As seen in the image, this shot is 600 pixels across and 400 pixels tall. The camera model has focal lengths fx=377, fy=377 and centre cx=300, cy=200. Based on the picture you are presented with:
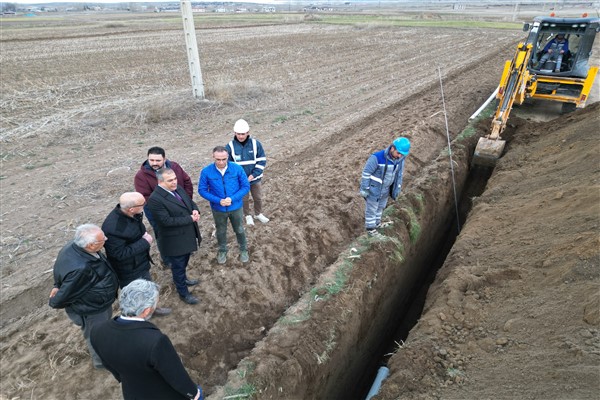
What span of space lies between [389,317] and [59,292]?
16.6 feet

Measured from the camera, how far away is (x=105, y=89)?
49.0 feet

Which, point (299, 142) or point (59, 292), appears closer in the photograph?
point (59, 292)

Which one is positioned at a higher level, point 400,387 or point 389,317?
point 400,387

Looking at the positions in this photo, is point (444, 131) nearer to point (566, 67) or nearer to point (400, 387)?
point (566, 67)

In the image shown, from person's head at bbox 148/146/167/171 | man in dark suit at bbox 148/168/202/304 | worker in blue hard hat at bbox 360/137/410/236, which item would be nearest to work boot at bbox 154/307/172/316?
man in dark suit at bbox 148/168/202/304

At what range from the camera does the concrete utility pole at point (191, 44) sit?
11211 mm

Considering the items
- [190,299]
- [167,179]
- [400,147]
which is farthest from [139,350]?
[400,147]

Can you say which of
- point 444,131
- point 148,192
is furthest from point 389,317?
point 444,131

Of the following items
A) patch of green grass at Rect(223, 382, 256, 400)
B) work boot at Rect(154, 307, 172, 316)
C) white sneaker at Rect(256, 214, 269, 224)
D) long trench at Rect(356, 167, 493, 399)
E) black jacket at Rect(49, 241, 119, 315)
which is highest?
black jacket at Rect(49, 241, 119, 315)

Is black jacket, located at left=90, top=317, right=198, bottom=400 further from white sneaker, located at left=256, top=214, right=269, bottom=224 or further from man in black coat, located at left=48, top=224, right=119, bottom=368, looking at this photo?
white sneaker, located at left=256, top=214, right=269, bottom=224

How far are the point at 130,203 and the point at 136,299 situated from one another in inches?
55.0

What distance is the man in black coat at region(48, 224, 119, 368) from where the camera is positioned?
3.25m

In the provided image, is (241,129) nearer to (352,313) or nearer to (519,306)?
(352,313)

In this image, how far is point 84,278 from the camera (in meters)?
3.29
